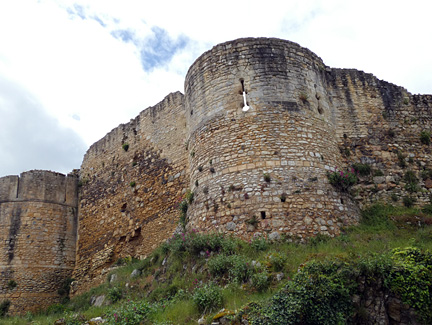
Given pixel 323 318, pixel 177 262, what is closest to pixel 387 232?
pixel 323 318

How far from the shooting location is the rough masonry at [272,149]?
428 inches

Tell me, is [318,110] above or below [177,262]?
above

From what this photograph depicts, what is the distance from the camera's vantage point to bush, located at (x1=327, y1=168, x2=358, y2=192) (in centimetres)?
1131

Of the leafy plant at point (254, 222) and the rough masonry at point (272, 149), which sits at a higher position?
the rough masonry at point (272, 149)

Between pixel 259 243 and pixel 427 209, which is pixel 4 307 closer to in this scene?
pixel 259 243

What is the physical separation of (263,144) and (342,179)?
2.24 meters

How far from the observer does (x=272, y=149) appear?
11.3 meters

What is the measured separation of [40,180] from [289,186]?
12.1 metres

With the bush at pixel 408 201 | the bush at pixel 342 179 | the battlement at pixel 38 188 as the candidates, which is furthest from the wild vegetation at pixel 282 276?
the battlement at pixel 38 188

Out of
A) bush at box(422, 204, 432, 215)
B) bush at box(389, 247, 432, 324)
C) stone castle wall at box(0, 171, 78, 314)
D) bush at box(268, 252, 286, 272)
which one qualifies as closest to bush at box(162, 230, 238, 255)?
bush at box(268, 252, 286, 272)

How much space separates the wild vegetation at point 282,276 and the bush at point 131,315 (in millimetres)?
20

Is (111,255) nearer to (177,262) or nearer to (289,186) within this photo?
(177,262)

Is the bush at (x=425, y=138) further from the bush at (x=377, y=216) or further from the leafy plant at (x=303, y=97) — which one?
the leafy plant at (x=303, y=97)

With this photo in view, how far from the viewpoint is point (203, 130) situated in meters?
12.5
